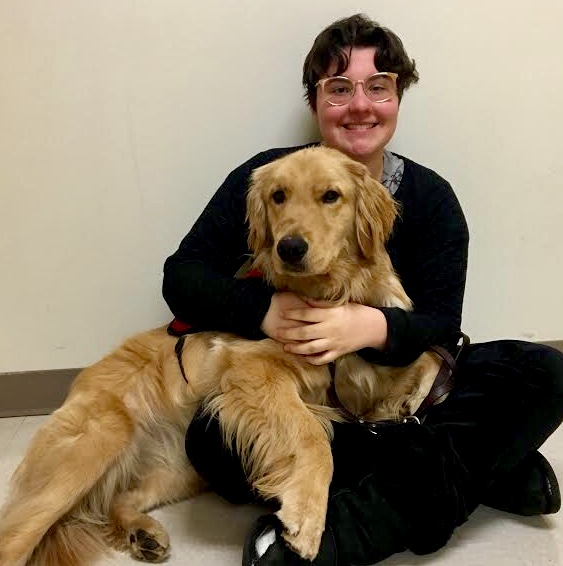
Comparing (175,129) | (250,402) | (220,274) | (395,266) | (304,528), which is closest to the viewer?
(304,528)

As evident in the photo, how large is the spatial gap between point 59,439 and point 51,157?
3.45 ft

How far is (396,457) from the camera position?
167cm

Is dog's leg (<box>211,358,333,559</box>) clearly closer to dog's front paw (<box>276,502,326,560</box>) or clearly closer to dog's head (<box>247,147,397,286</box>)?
dog's front paw (<box>276,502,326,560</box>)

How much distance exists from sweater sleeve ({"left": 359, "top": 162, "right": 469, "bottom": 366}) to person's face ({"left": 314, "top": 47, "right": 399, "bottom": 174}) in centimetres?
19

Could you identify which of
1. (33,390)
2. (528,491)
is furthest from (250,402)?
(33,390)

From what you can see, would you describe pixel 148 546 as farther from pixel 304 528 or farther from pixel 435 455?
pixel 435 455

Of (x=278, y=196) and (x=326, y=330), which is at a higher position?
(x=278, y=196)

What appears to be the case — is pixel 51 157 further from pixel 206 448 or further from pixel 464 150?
pixel 464 150

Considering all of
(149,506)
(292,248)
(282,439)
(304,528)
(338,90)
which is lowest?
(149,506)

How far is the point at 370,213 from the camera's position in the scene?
178 centimetres

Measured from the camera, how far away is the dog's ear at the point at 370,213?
1777 millimetres

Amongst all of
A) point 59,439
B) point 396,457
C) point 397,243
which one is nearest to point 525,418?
point 396,457

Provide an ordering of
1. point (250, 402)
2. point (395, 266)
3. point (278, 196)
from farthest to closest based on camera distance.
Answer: point (395, 266) → point (278, 196) → point (250, 402)

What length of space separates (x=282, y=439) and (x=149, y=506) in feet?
2.13
